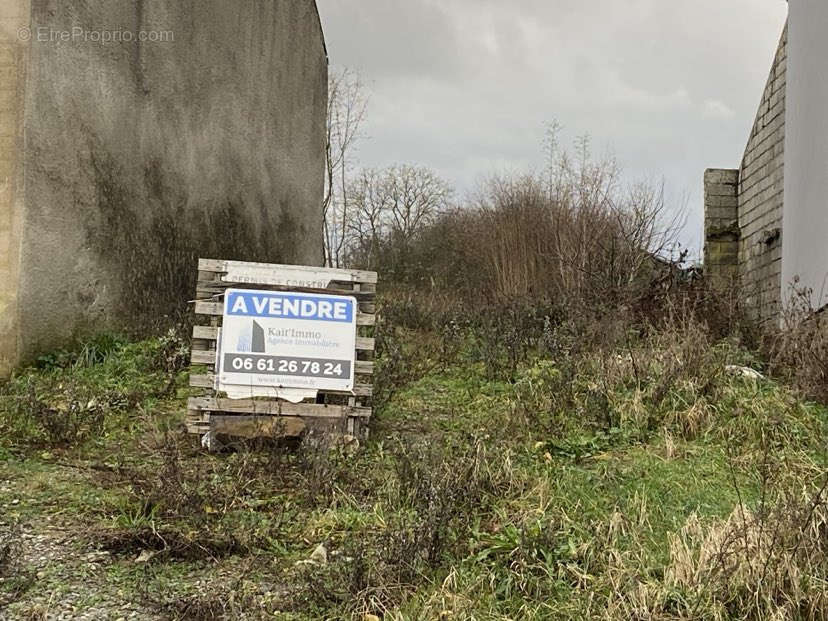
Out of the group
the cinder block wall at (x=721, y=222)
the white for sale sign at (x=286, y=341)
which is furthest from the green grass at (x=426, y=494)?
the cinder block wall at (x=721, y=222)

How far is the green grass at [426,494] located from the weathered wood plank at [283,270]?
1183 mm

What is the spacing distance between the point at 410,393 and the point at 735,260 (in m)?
7.17

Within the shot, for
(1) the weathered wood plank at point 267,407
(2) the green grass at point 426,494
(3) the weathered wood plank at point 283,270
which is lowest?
(2) the green grass at point 426,494

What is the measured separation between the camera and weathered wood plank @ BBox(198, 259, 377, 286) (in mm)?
5461

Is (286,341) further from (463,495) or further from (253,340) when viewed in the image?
(463,495)

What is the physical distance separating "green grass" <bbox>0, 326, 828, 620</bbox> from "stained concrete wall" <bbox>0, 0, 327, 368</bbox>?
1.50 metres

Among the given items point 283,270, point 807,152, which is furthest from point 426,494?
point 807,152

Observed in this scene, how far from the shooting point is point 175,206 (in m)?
9.37

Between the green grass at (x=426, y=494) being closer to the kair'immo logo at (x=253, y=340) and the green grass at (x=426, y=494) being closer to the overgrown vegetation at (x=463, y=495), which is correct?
the overgrown vegetation at (x=463, y=495)

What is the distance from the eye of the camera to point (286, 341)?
541 centimetres

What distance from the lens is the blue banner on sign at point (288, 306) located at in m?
5.39

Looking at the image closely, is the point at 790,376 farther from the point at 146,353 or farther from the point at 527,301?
the point at 146,353

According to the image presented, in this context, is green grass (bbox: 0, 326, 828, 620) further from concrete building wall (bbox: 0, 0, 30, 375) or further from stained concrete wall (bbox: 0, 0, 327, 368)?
stained concrete wall (bbox: 0, 0, 327, 368)

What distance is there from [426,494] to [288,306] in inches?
83.7
